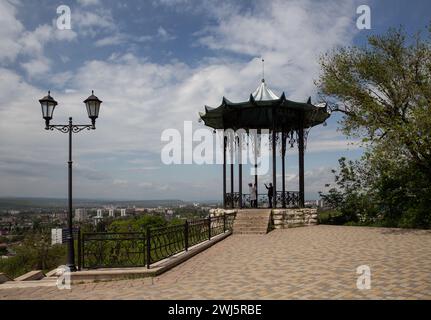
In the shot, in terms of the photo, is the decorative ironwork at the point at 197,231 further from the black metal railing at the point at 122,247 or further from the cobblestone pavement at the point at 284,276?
the black metal railing at the point at 122,247

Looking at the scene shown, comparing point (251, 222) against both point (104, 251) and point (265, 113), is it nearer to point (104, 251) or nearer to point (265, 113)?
point (265, 113)

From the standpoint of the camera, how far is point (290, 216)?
57.5ft

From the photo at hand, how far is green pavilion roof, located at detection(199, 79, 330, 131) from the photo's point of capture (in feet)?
54.5

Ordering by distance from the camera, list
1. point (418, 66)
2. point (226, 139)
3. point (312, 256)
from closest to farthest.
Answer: point (312, 256) < point (418, 66) < point (226, 139)

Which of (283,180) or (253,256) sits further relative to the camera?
(283,180)

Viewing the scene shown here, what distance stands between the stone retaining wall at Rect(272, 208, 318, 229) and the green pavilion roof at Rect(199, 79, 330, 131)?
434 cm

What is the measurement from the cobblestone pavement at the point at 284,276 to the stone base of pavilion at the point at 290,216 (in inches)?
197

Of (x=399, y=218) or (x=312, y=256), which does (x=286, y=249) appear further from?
(x=399, y=218)

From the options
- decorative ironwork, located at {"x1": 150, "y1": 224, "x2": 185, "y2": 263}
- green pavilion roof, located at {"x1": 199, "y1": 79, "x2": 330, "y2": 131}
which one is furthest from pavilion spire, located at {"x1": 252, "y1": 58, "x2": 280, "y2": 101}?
decorative ironwork, located at {"x1": 150, "y1": 224, "x2": 185, "y2": 263}

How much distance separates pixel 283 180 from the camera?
1944 centimetres

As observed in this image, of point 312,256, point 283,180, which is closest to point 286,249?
point 312,256

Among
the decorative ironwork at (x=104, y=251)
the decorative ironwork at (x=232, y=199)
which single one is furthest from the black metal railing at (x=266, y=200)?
the decorative ironwork at (x=104, y=251)

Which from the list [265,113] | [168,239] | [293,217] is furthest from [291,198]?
[168,239]
